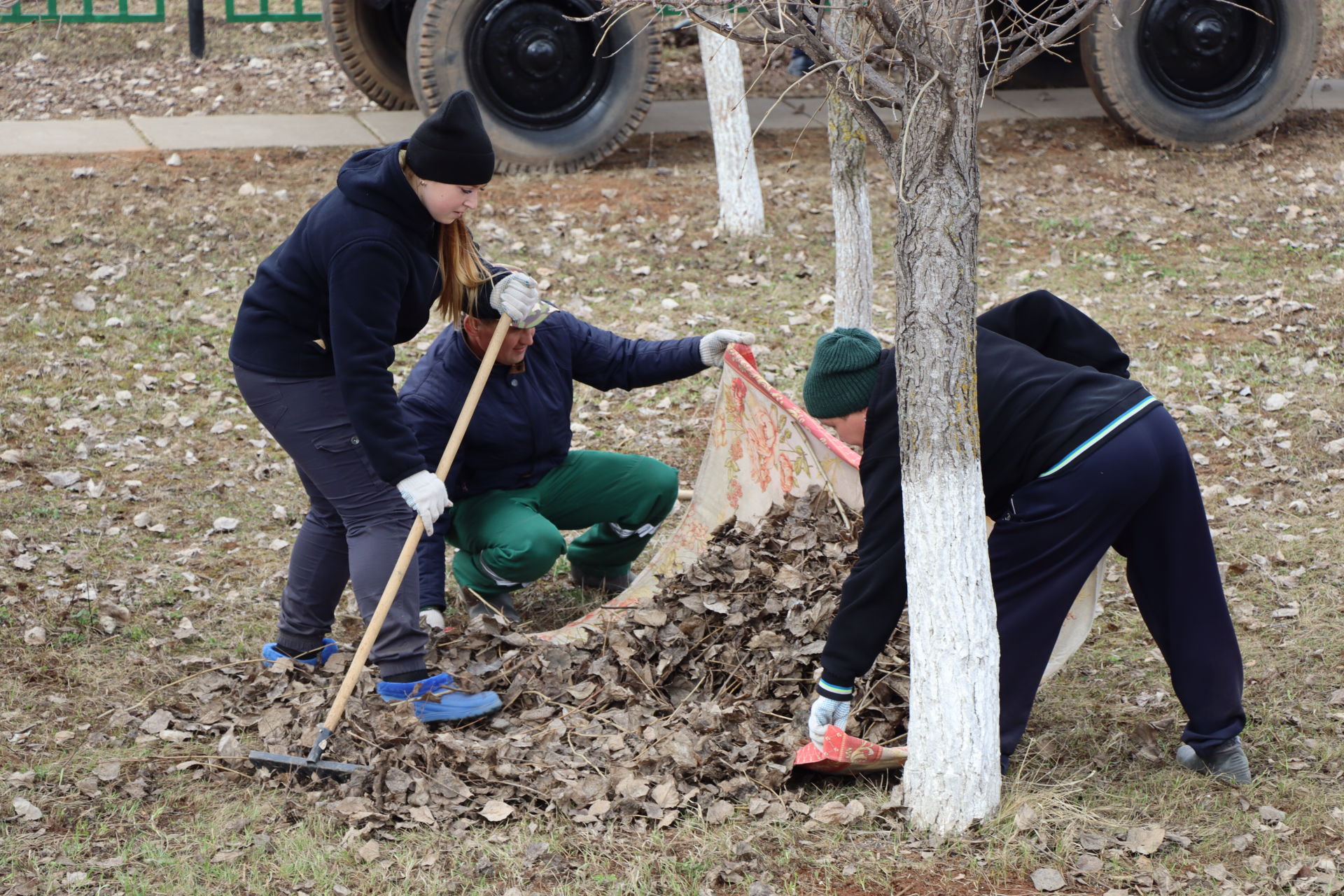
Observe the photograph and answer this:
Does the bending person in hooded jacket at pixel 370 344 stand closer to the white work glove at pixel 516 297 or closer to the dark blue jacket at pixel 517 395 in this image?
the white work glove at pixel 516 297

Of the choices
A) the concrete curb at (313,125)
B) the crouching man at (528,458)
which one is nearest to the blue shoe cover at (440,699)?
the crouching man at (528,458)

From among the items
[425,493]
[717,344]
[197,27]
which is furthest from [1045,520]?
[197,27]

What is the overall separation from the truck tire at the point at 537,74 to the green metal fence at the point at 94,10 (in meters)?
4.70

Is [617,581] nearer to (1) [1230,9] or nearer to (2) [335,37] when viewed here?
(2) [335,37]

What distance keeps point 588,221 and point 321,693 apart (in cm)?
535

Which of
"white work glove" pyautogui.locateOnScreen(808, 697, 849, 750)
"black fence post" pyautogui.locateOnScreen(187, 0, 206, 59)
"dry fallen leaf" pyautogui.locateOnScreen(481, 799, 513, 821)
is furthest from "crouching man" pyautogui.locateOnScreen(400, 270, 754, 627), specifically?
"black fence post" pyautogui.locateOnScreen(187, 0, 206, 59)

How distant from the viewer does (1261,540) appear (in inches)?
196

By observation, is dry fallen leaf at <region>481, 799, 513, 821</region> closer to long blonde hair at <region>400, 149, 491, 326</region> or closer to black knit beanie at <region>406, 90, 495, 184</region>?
long blonde hair at <region>400, 149, 491, 326</region>

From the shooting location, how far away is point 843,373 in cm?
320

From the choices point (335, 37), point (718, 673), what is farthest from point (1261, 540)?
point (335, 37)

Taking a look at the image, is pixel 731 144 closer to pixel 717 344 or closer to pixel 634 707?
pixel 717 344

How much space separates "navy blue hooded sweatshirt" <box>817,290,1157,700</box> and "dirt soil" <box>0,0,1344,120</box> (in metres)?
8.47

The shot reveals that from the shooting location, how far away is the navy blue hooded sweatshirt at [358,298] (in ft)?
11.2

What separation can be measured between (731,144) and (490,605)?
184 inches
